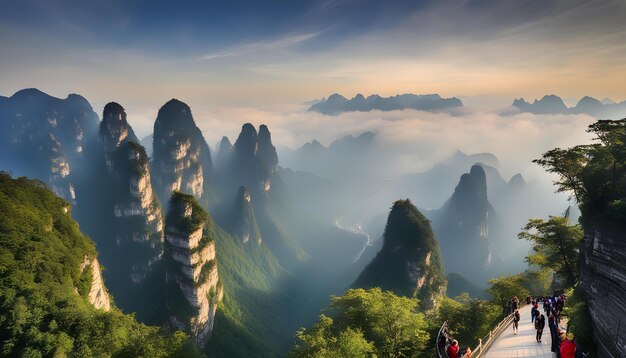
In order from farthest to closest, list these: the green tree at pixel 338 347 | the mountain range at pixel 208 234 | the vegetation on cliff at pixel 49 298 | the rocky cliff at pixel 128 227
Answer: the rocky cliff at pixel 128 227
the mountain range at pixel 208 234
the green tree at pixel 338 347
the vegetation on cliff at pixel 49 298

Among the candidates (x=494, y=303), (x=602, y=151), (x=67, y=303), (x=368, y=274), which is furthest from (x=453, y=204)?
(x=67, y=303)

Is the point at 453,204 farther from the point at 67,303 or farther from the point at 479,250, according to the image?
the point at 67,303

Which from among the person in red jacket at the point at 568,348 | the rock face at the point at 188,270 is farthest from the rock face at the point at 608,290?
the rock face at the point at 188,270

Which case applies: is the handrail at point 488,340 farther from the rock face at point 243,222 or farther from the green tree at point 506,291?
the rock face at point 243,222

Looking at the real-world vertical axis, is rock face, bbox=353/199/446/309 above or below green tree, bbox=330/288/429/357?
below

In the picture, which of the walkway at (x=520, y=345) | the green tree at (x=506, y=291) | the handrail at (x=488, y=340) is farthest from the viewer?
the green tree at (x=506, y=291)

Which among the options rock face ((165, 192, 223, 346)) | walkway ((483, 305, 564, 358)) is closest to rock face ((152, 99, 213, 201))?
rock face ((165, 192, 223, 346))

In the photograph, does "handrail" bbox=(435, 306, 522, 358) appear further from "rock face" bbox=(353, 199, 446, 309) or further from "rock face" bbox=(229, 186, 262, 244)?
"rock face" bbox=(229, 186, 262, 244)
